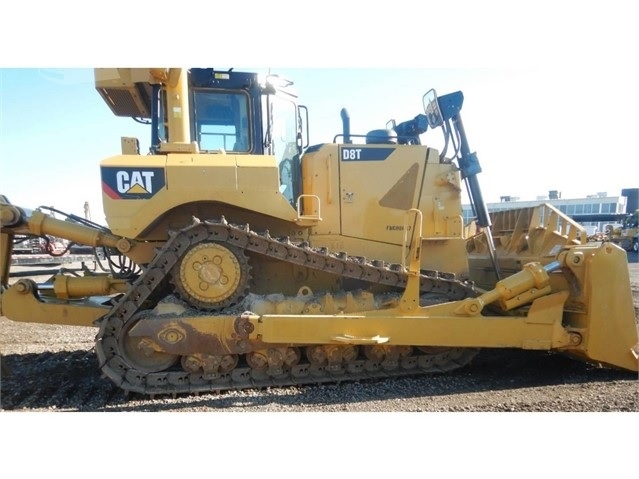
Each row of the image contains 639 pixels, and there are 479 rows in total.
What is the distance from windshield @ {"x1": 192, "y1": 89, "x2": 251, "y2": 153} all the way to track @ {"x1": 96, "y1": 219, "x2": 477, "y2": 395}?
1.06 meters

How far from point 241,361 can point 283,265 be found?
41.2 inches

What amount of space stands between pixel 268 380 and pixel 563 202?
101ft

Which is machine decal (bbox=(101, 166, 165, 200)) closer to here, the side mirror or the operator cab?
the operator cab

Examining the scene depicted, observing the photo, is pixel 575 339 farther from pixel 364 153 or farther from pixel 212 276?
pixel 212 276

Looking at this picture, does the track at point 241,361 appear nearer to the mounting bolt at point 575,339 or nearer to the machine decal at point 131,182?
the machine decal at point 131,182

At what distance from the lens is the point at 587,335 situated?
3.78 m

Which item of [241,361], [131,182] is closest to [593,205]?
[241,361]

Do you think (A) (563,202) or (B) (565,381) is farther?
(A) (563,202)

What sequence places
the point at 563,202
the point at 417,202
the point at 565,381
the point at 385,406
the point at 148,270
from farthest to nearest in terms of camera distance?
1. the point at 563,202
2. the point at 417,202
3. the point at 565,381
4. the point at 148,270
5. the point at 385,406

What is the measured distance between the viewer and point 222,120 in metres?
4.22

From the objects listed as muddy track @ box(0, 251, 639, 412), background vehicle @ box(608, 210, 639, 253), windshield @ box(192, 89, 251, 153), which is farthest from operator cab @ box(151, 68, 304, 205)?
background vehicle @ box(608, 210, 639, 253)

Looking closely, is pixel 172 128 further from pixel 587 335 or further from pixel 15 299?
pixel 587 335

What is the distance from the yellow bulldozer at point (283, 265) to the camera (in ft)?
11.8

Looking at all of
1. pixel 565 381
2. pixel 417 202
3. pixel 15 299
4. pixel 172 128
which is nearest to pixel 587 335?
pixel 565 381
